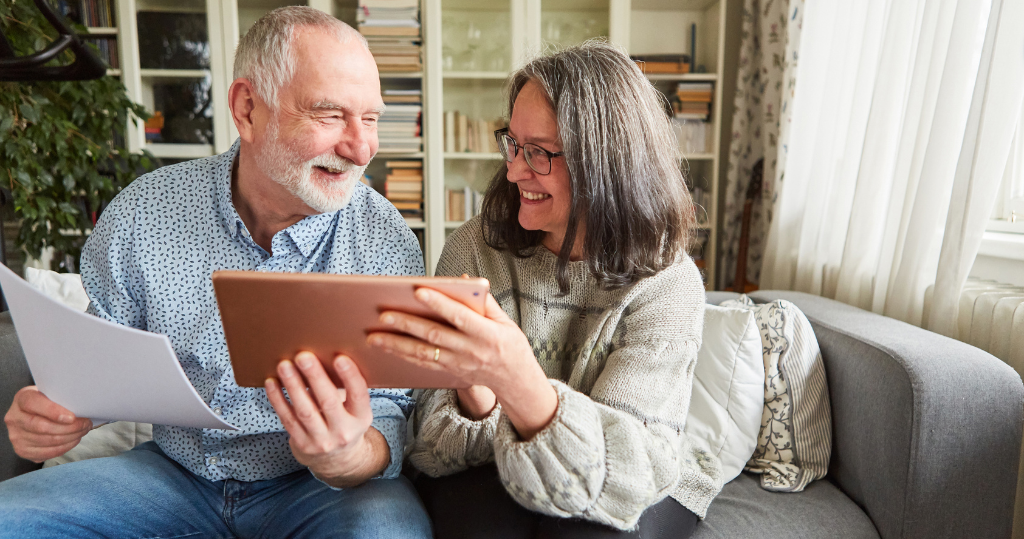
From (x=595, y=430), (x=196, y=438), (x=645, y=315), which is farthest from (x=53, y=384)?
(x=645, y=315)

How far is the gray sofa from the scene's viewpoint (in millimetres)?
983

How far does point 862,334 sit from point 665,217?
19.2 inches

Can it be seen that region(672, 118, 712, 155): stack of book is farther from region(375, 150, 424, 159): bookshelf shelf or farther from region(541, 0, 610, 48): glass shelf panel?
region(375, 150, 424, 159): bookshelf shelf

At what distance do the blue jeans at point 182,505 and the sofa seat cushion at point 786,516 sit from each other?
51 centimetres

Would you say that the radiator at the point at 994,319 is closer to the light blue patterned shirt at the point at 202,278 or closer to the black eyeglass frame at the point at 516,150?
the black eyeglass frame at the point at 516,150

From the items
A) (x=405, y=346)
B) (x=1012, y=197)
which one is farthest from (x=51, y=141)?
(x=1012, y=197)

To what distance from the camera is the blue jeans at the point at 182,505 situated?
86 cm

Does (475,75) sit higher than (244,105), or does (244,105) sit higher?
(475,75)

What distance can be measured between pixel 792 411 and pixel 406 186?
2.08 meters

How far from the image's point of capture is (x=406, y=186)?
115 inches

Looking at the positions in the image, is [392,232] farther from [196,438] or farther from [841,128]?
[841,128]

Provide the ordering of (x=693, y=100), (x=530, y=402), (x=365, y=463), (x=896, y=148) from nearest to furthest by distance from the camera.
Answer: (x=530, y=402)
(x=365, y=463)
(x=896, y=148)
(x=693, y=100)

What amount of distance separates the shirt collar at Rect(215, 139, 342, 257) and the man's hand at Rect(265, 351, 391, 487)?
306 mm

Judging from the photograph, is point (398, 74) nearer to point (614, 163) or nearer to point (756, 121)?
point (756, 121)
